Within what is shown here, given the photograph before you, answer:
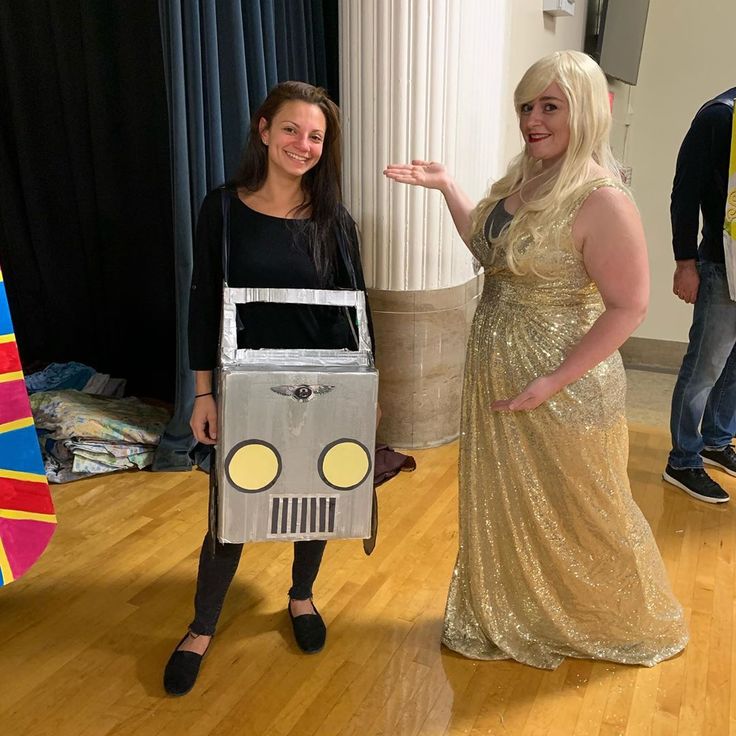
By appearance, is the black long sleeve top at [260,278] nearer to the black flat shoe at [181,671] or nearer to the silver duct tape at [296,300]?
the silver duct tape at [296,300]

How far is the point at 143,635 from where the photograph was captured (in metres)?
1.78

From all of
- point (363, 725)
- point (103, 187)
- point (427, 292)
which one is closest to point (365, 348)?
point (363, 725)

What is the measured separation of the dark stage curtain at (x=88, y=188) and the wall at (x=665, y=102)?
2.38 m

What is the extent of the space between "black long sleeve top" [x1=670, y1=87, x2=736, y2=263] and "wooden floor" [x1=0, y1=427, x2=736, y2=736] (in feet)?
2.95

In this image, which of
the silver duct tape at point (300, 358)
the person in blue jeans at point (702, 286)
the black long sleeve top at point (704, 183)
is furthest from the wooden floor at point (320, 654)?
the black long sleeve top at point (704, 183)

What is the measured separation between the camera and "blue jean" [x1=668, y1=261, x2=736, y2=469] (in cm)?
239

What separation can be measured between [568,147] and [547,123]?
2.4 inches

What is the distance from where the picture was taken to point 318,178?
58.6 inches

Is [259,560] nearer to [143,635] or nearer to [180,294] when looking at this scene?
[143,635]

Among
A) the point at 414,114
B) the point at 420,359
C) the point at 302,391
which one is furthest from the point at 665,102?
the point at 302,391

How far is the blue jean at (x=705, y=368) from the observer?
7.83ft

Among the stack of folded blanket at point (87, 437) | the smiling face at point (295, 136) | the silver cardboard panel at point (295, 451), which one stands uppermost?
the smiling face at point (295, 136)

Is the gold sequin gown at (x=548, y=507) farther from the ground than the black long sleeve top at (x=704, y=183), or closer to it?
closer to it

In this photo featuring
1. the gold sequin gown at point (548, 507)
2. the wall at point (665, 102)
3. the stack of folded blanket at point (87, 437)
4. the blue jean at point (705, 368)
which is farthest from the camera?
the wall at point (665, 102)
